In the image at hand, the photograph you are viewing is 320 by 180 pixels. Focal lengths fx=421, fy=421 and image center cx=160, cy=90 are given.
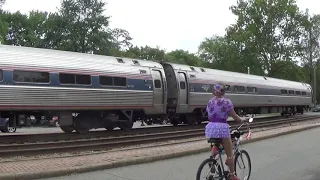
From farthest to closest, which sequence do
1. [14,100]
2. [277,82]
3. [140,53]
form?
1. [140,53]
2. [277,82]
3. [14,100]

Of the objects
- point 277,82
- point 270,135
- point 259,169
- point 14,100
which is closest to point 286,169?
point 259,169

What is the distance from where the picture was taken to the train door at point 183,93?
→ 2153 centimetres

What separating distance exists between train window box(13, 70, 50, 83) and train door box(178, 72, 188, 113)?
8.13 m

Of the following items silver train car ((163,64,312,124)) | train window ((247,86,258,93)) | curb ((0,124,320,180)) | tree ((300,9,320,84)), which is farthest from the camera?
tree ((300,9,320,84))

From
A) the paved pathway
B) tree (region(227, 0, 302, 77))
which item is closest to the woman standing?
the paved pathway

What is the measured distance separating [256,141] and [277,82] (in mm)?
20651

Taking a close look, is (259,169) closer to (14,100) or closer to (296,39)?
(14,100)

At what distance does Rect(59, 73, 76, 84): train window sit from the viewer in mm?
15664

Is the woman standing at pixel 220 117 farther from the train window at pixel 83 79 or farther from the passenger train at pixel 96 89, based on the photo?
the train window at pixel 83 79

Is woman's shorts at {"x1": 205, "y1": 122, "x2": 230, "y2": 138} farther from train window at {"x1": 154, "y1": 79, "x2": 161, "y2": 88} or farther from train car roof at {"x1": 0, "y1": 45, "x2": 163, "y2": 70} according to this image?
train window at {"x1": 154, "y1": 79, "x2": 161, "y2": 88}

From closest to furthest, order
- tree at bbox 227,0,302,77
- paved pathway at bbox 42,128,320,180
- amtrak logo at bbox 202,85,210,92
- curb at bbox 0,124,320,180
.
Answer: curb at bbox 0,124,320,180 < paved pathway at bbox 42,128,320,180 < amtrak logo at bbox 202,85,210,92 < tree at bbox 227,0,302,77

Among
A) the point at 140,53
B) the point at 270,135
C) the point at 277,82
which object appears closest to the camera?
the point at 270,135

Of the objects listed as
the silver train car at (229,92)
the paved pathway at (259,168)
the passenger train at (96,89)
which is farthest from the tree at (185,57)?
the paved pathway at (259,168)

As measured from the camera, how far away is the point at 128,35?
61875 millimetres
